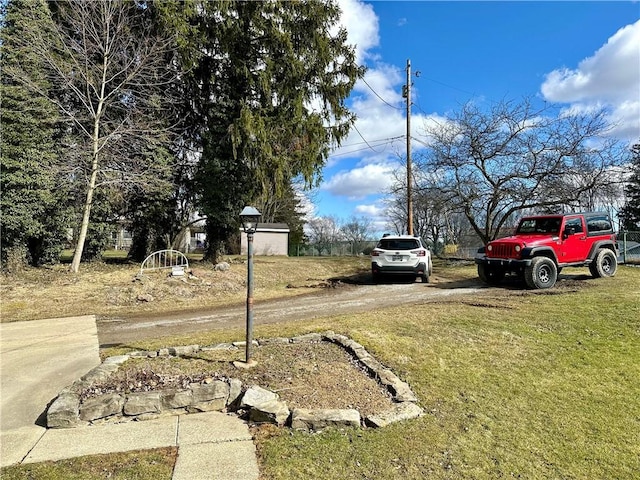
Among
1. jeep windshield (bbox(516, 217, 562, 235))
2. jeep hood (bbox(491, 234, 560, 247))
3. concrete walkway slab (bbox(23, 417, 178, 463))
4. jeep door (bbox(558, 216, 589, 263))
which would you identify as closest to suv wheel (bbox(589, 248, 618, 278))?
jeep door (bbox(558, 216, 589, 263))

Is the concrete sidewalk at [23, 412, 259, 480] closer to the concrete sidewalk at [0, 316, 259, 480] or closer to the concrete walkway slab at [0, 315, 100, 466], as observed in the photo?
the concrete sidewalk at [0, 316, 259, 480]

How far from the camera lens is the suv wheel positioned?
11.5 m

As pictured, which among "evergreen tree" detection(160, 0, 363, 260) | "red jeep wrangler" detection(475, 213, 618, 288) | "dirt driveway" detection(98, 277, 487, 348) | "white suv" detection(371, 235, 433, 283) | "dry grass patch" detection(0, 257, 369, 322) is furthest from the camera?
"evergreen tree" detection(160, 0, 363, 260)

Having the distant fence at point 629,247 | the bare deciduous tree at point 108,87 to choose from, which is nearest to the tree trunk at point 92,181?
the bare deciduous tree at point 108,87

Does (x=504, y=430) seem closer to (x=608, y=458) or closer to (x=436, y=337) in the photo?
(x=608, y=458)

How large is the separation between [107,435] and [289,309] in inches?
223

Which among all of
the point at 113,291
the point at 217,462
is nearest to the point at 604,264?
the point at 217,462

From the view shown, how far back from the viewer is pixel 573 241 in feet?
36.0

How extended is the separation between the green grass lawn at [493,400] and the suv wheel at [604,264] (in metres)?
4.21

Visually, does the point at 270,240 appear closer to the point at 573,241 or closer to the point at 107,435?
the point at 573,241

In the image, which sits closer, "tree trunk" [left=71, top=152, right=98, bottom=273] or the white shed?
"tree trunk" [left=71, top=152, right=98, bottom=273]

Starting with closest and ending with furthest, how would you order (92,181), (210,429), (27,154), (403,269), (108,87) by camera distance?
1. (210,429)
2. (27,154)
3. (403,269)
4. (92,181)
5. (108,87)

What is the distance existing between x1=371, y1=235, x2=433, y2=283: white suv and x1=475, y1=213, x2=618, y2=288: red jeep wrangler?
1.77 meters

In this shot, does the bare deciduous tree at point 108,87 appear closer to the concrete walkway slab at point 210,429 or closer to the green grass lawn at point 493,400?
the green grass lawn at point 493,400
